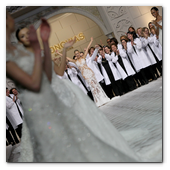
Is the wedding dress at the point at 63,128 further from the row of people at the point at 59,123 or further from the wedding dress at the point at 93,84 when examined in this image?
the wedding dress at the point at 93,84

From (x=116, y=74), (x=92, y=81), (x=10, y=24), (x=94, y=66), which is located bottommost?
(x=116, y=74)

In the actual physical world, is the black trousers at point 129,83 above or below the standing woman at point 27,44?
below

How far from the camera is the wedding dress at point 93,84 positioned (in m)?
5.27

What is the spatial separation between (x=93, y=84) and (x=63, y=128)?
165 inches

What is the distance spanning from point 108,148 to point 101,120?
19 cm

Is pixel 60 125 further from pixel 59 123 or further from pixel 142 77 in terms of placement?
pixel 142 77

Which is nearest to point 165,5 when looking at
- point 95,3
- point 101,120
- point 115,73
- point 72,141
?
point 115,73

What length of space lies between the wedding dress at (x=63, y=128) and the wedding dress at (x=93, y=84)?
4045mm

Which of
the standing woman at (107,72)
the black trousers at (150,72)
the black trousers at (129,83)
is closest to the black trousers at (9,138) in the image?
the standing woman at (107,72)

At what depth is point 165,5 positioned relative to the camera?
3.49m

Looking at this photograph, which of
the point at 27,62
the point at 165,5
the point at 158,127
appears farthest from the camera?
the point at 165,5

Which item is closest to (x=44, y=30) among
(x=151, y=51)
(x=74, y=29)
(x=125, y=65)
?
(x=125, y=65)

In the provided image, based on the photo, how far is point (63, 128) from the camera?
118 cm

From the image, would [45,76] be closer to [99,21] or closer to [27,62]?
[27,62]
